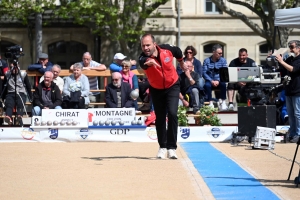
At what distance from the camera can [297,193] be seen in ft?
32.5

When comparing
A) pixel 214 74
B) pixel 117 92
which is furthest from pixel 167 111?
pixel 214 74

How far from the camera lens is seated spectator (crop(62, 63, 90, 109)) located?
19066mm

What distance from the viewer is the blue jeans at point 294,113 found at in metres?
16.5

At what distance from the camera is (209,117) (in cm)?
1808

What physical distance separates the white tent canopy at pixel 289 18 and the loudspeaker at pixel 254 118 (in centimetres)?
224

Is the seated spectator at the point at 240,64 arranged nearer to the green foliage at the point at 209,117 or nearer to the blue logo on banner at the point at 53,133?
the green foliage at the point at 209,117

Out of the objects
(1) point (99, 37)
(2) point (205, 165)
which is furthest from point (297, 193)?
(1) point (99, 37)

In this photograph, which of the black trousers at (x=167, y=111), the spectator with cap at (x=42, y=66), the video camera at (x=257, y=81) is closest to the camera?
the black trousers at (x=167, y=111)

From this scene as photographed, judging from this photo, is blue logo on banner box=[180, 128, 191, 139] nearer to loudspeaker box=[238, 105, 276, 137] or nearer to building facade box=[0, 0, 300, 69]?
loudspeaker box=[238, 105, 276, 137]

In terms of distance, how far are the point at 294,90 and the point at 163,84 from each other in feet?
12.8

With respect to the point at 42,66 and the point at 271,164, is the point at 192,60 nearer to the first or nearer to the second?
the point at 42,66

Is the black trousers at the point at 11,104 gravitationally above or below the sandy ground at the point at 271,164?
above

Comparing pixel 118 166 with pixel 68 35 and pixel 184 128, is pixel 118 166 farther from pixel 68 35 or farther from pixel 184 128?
pixel 68 35

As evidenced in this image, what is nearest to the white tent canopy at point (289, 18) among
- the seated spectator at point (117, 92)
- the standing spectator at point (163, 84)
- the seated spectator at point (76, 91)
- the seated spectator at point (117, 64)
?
the seated spectator at point (117, 92)
